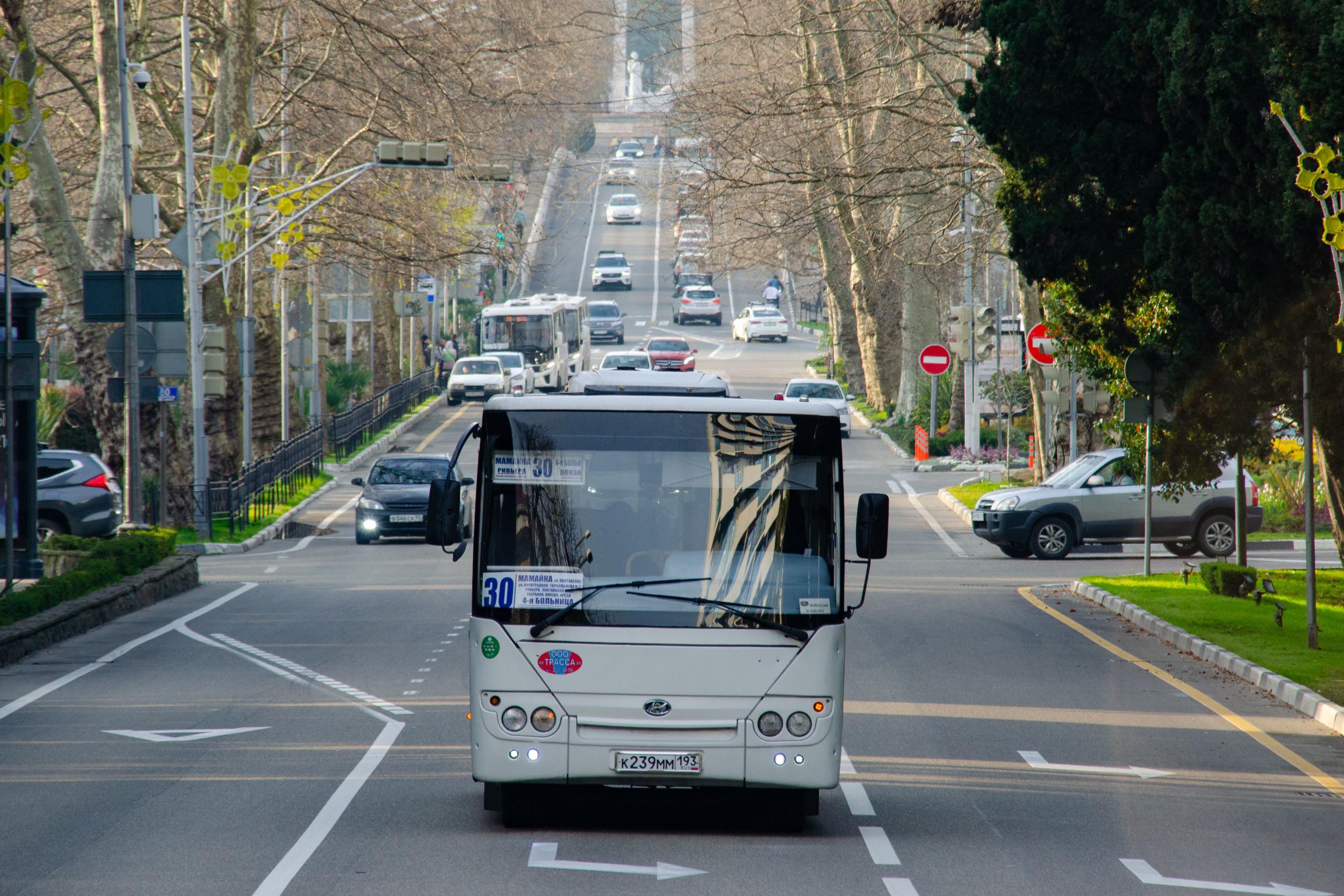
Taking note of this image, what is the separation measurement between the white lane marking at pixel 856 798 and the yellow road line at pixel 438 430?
112 ft

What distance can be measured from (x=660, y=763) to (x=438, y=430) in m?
43.3

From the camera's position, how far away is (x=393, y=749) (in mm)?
11125

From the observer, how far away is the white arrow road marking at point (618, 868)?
25.8 ft

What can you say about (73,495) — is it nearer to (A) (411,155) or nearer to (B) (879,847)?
(A) (411,155)

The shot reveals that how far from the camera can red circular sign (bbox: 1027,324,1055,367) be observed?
95.2 feet

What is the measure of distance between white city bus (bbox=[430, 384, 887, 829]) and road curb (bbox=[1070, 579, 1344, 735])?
19.1 ft

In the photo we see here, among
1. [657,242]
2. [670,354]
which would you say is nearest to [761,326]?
[670,354]

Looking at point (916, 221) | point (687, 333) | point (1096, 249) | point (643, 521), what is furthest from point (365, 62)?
point (687, 333)

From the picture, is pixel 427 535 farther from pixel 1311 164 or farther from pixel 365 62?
pixel 365 62

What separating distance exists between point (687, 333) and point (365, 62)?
188 ft

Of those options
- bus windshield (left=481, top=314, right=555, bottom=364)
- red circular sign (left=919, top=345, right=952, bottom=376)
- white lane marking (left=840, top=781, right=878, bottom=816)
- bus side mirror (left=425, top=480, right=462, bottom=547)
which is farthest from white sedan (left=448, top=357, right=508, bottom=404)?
bus side mirror (left=425, top=480, right=462, bottom=547)

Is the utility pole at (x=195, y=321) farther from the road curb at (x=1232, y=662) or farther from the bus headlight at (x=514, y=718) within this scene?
the bus headlight at (x=514, y=718)

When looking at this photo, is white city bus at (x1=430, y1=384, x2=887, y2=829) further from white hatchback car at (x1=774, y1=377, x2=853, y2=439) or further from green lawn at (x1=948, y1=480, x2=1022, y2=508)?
white hatchback car at (x1=774, y1=377, x2=853, y2=439)

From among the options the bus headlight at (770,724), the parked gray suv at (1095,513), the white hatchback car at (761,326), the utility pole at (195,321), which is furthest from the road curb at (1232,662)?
the white hatchback car at (761,326)
